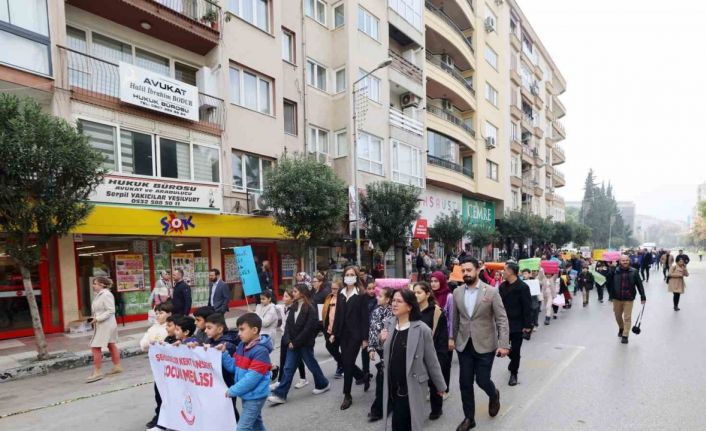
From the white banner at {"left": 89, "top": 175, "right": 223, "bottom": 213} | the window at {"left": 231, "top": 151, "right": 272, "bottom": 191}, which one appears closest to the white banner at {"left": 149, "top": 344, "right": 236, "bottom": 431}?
the white banner at {"left": 89, "top": 175, "right": 223, "bottom": 213}

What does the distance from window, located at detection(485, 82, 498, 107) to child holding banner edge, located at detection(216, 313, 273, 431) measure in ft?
105

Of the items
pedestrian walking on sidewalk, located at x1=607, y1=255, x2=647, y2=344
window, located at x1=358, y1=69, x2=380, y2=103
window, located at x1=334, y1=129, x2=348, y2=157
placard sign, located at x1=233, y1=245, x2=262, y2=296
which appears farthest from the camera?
window, located at x1=358, y1=69, x2=380, y2=103

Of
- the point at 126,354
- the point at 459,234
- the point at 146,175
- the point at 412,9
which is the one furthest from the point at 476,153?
the point at 126,354

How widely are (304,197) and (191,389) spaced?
8.57m

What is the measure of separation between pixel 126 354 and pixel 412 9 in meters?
21.5

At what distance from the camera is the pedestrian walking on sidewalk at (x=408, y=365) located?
12.4ft

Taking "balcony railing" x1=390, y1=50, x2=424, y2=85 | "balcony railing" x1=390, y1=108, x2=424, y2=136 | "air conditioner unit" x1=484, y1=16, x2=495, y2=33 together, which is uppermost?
"air conditioner unit" x1=484, y1=16, x2=495, y2=33

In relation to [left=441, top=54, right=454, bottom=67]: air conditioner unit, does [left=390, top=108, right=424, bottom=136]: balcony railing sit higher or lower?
lower

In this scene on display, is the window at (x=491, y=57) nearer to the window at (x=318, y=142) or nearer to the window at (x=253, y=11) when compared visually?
the window at (x=318, y=142)

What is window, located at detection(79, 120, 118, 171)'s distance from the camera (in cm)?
1084

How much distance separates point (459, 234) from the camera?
23203 millimetres

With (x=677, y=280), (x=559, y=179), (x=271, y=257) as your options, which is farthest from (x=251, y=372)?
(x=559, y=179)

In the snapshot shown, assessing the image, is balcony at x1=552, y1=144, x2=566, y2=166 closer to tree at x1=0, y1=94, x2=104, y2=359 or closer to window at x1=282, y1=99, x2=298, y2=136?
window at x1=282, y1=99, x2=298, y2=136

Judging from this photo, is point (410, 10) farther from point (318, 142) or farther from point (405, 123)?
point (318, 142)
